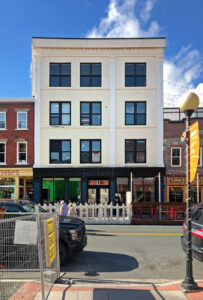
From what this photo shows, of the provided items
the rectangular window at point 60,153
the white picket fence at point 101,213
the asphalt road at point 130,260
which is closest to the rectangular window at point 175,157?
the white picket fence at point 101,213

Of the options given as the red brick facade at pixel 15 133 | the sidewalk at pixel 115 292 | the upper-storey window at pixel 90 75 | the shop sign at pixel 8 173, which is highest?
the upper-storey window at pixel 90 75

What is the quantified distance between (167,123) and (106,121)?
4.86 m

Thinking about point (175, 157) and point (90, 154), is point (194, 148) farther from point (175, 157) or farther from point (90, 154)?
point (175, 157)

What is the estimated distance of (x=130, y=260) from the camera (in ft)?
24.0

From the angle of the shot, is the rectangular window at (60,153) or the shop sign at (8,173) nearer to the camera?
the rectangular window at (60,153)

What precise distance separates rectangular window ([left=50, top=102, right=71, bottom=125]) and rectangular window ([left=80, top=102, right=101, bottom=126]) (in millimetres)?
1030

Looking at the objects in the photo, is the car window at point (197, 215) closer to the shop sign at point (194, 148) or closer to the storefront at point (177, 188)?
the shop sign at point (194, 148)

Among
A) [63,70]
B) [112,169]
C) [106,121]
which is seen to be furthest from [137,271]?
[63,70]

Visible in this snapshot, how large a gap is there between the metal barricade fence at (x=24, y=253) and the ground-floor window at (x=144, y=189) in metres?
15.5

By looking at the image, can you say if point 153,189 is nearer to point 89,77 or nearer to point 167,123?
point 167,123

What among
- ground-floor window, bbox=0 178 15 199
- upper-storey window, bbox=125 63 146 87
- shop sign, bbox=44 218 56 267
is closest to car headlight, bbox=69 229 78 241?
shop sign, bbox=44 218 56 267

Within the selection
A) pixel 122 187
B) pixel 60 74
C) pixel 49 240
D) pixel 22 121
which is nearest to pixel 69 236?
pixel 49 240

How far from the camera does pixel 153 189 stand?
66.3 feet

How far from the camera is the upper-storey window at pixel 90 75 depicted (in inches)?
811
